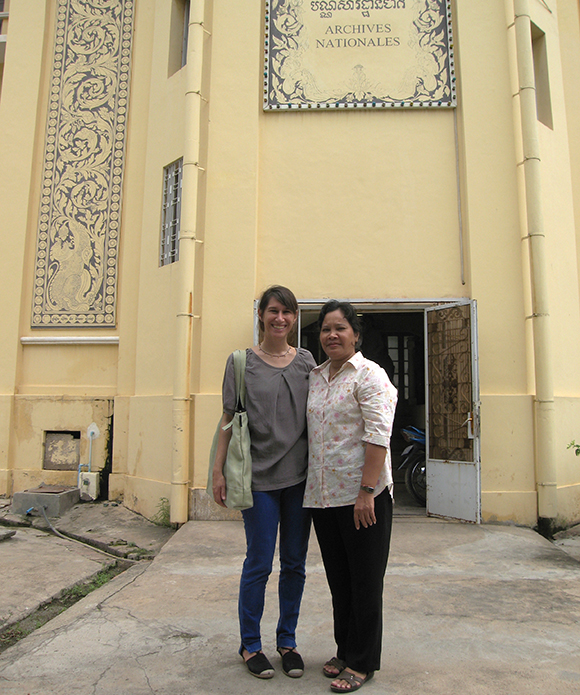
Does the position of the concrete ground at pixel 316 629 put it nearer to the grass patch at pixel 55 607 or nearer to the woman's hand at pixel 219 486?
the grass patch at pixel 55 607

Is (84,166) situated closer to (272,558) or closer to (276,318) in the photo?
(276,318)

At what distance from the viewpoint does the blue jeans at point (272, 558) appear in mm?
2598

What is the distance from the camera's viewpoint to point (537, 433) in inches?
224

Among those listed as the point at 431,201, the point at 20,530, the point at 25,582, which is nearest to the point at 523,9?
the point at 431,201

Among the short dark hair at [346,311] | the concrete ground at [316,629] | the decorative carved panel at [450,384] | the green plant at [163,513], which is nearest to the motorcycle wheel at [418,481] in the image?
the decorative carved panel at [450,384]

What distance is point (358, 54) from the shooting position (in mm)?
6367

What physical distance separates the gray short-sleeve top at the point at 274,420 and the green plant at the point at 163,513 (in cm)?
360

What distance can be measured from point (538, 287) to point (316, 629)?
13.5 ft

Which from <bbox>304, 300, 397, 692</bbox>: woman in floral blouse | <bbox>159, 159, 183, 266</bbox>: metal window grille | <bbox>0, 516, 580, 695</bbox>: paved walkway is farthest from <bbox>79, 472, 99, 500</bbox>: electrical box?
<bbox>304, 300, 397, 692</bbox>: woman in floral blouse

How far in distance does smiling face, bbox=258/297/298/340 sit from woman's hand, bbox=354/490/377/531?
2.70ft

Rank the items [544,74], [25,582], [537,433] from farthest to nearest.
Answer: [544,74] → [537,433] → [25,582]

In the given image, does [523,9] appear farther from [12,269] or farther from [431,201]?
[12,269]

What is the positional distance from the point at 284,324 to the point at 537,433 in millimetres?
3917

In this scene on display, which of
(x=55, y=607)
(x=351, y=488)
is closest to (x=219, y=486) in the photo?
(x=351, y=488)
